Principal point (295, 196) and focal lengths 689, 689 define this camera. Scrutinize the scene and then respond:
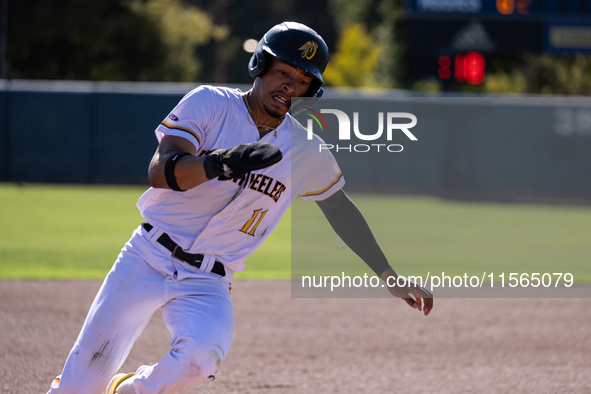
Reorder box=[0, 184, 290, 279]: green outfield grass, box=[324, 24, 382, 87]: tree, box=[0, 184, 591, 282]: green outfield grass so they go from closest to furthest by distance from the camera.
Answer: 1. box=[0, 184, 290, 279]: green outfield grass
2. box=[0, 184, 591, 282]: green outfield grass
3. box=[324, 24, 382, 87]: tree

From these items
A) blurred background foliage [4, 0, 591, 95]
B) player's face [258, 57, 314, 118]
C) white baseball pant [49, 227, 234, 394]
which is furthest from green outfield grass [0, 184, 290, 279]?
blurred background foliage [4, 0, 591, 95]

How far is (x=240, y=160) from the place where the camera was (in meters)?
2.58

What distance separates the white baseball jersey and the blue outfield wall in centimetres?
1540

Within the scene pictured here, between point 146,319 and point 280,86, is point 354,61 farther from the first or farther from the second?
point 146,319

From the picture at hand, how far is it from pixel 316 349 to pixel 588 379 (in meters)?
1.97

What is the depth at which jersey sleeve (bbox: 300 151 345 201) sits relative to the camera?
140 inches

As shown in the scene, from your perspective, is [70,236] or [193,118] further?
[70,236]

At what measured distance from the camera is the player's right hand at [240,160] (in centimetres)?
258

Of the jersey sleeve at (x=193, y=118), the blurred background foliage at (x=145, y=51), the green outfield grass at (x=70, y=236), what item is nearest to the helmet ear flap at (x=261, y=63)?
the jersey sleeve at (x=193, y=118)

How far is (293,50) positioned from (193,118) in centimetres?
56

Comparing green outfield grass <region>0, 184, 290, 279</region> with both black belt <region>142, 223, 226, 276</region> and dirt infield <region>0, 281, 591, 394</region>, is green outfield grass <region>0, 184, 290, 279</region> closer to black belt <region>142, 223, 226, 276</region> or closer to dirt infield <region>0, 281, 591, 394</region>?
dirt infield <region>0, 281, 591, 394</region>

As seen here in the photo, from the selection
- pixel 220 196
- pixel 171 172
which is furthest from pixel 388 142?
pixel 171 172

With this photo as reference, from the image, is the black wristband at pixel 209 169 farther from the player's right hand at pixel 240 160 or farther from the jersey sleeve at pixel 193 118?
the jersey sleeve at pixel 193 118

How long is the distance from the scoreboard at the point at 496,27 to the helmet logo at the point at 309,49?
1329 cm
